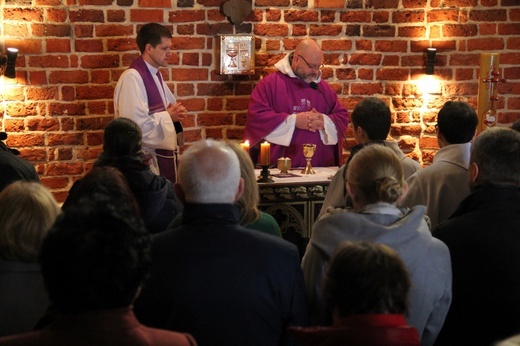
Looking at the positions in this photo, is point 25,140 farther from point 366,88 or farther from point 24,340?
point 24,340

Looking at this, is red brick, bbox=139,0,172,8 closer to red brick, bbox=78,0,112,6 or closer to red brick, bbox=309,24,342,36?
red brick, bbox=78,0,112,6

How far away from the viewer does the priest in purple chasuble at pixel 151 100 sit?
5.32m

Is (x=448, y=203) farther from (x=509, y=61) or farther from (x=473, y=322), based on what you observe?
(x=509, y=61)

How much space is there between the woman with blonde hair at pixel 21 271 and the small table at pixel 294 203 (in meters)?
2.69

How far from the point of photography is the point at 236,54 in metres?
5.95

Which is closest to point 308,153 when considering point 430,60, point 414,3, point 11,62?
point 430,60

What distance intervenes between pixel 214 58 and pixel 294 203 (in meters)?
1.65

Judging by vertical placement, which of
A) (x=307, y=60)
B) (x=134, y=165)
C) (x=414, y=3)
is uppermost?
(x=414, y=3)

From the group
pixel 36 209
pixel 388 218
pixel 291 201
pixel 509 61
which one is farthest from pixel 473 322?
pixel 509 61

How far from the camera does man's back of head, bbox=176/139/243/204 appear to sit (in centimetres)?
223

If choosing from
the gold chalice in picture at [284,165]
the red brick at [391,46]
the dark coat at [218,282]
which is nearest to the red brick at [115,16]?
the gold chalice in picture at [284,165]

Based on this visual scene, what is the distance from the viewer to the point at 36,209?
7.28 feet

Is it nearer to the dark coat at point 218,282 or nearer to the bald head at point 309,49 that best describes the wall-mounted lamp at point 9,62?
the bald head at point 309,49

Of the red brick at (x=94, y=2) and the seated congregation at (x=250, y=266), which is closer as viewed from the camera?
the seated congregation at (x=250, y=266)
